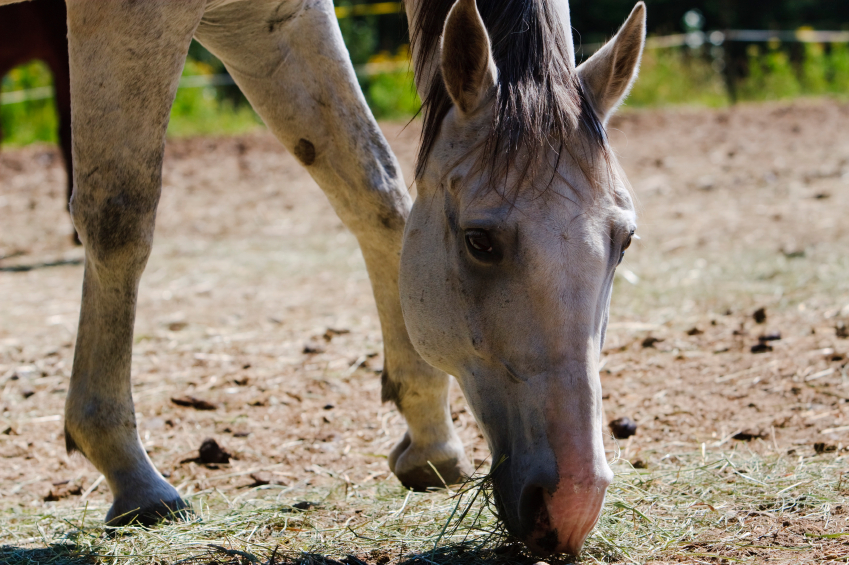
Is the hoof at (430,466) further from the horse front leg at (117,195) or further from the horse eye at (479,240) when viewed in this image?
the horse eye at (479,240)

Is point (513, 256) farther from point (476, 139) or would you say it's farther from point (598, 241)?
point (476, 139)

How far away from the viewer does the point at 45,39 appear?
655 cm

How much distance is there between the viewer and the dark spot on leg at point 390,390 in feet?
8.18

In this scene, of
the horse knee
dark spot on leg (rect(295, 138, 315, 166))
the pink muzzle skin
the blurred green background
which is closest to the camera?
the pink muzzle skin

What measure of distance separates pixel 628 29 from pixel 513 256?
24.1 inches

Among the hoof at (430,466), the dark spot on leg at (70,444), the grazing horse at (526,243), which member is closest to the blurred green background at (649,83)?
the hoof at (430,466)

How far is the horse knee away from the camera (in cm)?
221

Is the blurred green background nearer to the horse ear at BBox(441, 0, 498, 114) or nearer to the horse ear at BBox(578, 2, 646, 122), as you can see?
the horse ear at BBox(578, 2, 646, 122)

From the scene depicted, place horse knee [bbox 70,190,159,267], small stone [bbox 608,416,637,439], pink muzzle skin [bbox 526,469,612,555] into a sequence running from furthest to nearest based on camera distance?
1. small stone [bbox 608,416,637,439]
2. horse knee [bbox 70,190,159,267]
3. pink muzzle skin [bbox 526,469,612,555]

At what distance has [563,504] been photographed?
61.2 inches

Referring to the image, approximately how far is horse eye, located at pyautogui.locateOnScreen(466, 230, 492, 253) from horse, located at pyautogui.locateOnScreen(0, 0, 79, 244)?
17.2ft

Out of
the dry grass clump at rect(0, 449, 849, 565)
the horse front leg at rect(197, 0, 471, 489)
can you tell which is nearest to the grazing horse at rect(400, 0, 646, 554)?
the dry grass clump at rect(0, 449, 849, 565)

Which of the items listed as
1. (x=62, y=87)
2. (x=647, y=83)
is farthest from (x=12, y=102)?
(x=647, y=83)

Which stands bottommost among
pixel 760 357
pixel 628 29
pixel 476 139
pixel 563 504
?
pixel 760 357
